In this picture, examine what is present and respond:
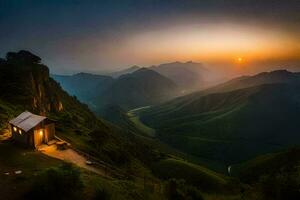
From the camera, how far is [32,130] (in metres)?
59.3

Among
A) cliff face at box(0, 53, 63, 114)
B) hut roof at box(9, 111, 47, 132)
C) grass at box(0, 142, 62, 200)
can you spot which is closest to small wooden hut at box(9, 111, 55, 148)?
hut roof at box(9, 111, 47, 132)

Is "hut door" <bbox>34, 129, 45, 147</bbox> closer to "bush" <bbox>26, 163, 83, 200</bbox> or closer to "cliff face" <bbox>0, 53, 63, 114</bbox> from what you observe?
"bush" <bbox>26, 163, 83, 200</bbox>

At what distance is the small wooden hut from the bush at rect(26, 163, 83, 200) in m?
25.0

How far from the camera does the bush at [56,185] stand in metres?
33.2

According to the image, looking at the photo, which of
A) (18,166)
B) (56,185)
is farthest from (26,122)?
(56,185)

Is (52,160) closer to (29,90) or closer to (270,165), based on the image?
(29,90)

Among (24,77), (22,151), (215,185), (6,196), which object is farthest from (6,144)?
(215,185)

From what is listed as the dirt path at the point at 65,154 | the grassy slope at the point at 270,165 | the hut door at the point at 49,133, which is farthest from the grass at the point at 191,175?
the hut door at the point at 49,133

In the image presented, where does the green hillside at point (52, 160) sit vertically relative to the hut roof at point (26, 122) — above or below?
below

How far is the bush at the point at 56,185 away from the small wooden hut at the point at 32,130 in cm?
2498

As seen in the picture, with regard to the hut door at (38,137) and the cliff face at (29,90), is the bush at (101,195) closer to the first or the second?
the hut door at (38,137)

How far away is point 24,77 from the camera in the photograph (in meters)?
117

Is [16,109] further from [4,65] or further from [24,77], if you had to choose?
[4,65]

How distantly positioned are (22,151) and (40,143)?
7.95 metres
